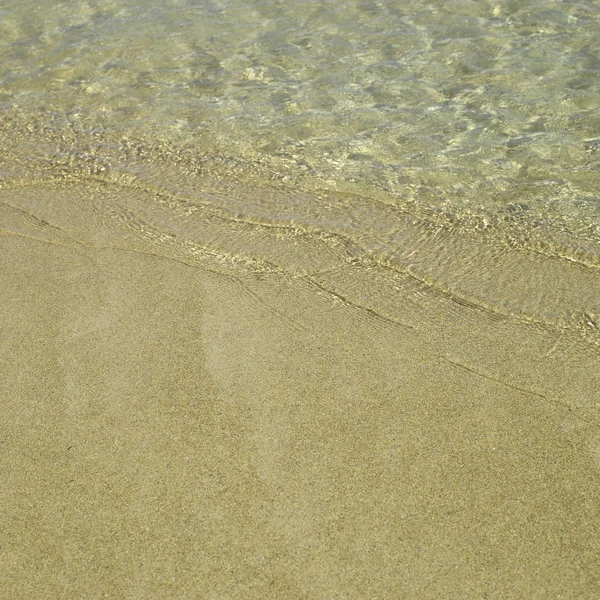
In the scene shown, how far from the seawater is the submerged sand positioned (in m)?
0.10

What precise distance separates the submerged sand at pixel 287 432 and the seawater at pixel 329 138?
0.34 feet

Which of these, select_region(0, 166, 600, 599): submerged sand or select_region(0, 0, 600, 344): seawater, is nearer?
select_region(0, 166, 600, 599): submerged sand

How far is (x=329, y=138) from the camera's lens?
5238 mm

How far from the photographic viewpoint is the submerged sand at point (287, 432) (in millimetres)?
2385

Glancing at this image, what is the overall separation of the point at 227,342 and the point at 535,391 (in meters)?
1.27

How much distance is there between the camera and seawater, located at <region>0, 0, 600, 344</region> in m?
4.05

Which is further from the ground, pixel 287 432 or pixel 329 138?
pixel 287 432

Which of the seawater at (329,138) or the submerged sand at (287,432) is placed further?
the seawater at (329,138)

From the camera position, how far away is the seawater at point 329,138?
405 centimetres

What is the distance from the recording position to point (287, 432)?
2877 mm

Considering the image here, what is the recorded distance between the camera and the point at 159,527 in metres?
2.52

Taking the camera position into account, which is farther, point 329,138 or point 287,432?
point 329,138

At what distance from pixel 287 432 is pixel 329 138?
2.84 meters

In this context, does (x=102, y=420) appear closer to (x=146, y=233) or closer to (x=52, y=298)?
(x=52, y=298)
